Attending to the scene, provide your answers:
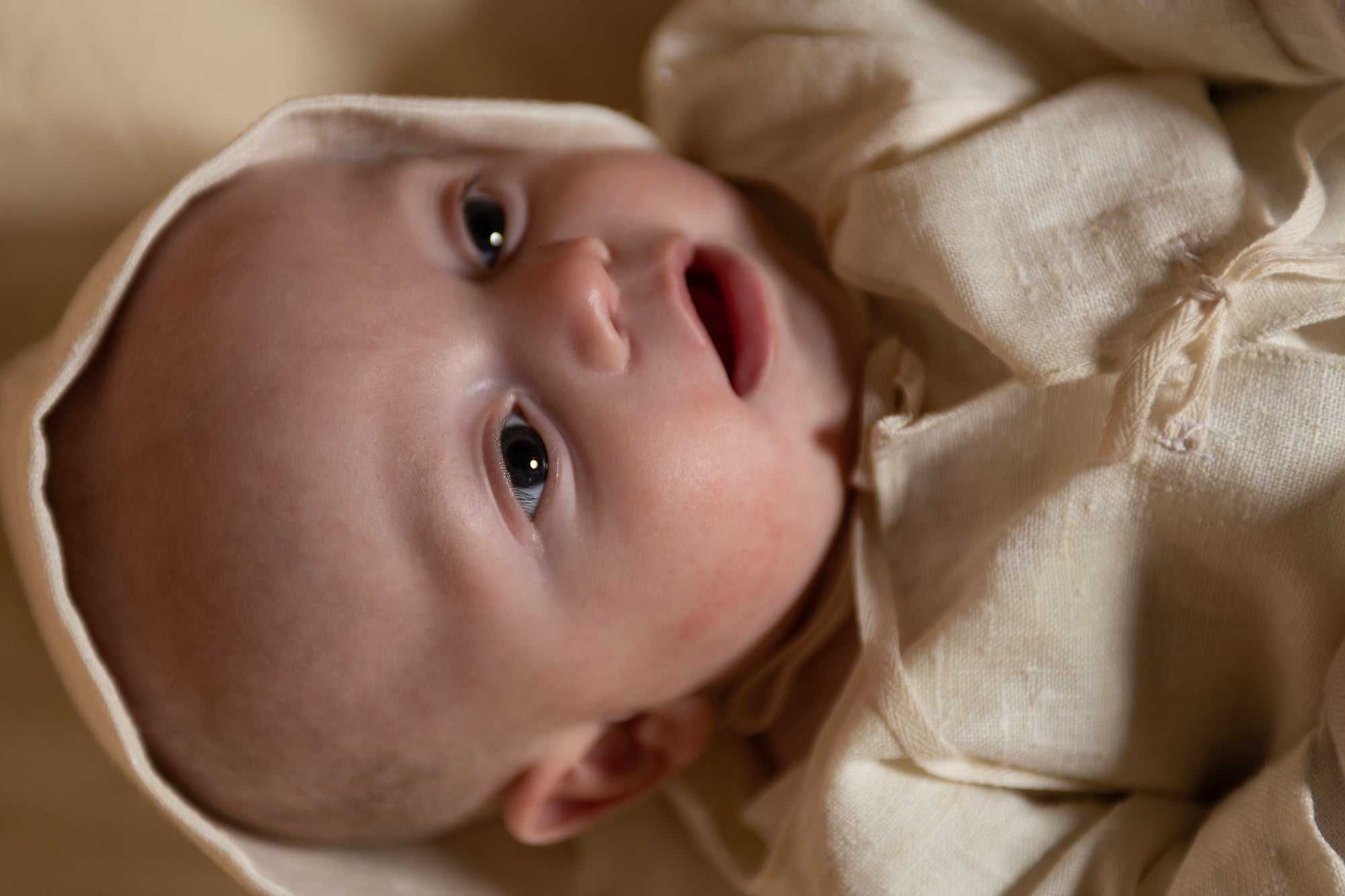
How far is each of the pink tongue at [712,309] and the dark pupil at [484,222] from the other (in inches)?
8.4

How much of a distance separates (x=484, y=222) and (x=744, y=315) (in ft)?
0.96

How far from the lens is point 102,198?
4.47 feet

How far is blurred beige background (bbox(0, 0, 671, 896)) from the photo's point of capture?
1.35 meters

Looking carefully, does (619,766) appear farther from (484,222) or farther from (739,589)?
(484,222)

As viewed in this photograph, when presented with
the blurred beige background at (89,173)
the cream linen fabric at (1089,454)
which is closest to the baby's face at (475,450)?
the cream linen fabric at (1089,454)

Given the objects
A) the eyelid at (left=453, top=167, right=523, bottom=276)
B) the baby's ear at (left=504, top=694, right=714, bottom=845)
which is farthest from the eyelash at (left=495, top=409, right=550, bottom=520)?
the baby's ear at (left=504, top=694, right=714, bottom=845)

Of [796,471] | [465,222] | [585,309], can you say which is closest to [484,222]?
[465,222]

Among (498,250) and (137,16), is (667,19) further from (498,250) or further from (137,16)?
(137,16)

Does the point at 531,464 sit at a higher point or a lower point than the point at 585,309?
lower

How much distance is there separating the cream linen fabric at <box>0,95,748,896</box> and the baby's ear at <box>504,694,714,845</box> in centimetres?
16

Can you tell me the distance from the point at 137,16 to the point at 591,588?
0.96m

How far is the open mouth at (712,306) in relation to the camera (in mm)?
1178

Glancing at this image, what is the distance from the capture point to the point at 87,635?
104cm

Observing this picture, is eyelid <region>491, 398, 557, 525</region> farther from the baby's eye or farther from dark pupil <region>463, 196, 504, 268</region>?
dark pupil <region>463, 196, 504, 268</region>
